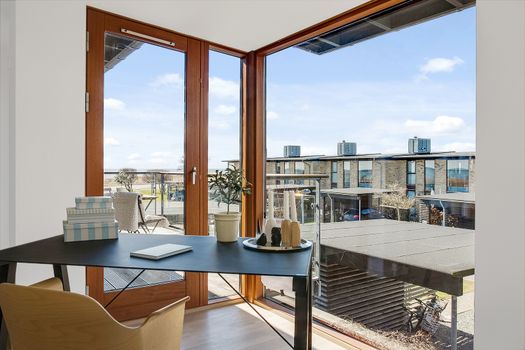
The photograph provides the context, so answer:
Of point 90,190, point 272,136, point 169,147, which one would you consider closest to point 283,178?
point 272,136

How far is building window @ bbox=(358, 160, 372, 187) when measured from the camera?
100 inches

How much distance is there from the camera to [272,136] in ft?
11.3

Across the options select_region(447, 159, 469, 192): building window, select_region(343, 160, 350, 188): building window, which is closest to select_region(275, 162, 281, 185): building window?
select_region(343, 160, 350, 188): building window

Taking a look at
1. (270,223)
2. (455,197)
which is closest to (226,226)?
(270,223)

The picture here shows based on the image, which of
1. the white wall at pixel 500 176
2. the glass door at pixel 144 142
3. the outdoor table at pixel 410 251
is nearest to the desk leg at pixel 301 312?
the white wall at pixel 500 176

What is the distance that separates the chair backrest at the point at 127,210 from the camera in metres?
2.92

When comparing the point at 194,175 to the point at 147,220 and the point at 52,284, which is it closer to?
the point at 147,220

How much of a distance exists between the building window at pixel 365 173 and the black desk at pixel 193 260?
938mm

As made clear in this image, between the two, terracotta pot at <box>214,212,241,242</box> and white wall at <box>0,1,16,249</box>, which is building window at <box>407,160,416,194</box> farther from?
white wall at <box>0,1,16,249</box>

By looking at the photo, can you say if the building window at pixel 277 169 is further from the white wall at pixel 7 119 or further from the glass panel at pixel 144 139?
the white wall at pixel 7 119

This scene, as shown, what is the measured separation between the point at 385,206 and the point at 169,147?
180 cm

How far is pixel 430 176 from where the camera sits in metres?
2.21

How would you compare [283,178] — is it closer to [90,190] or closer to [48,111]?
[90,190]

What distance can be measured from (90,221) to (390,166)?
181 centimetres
